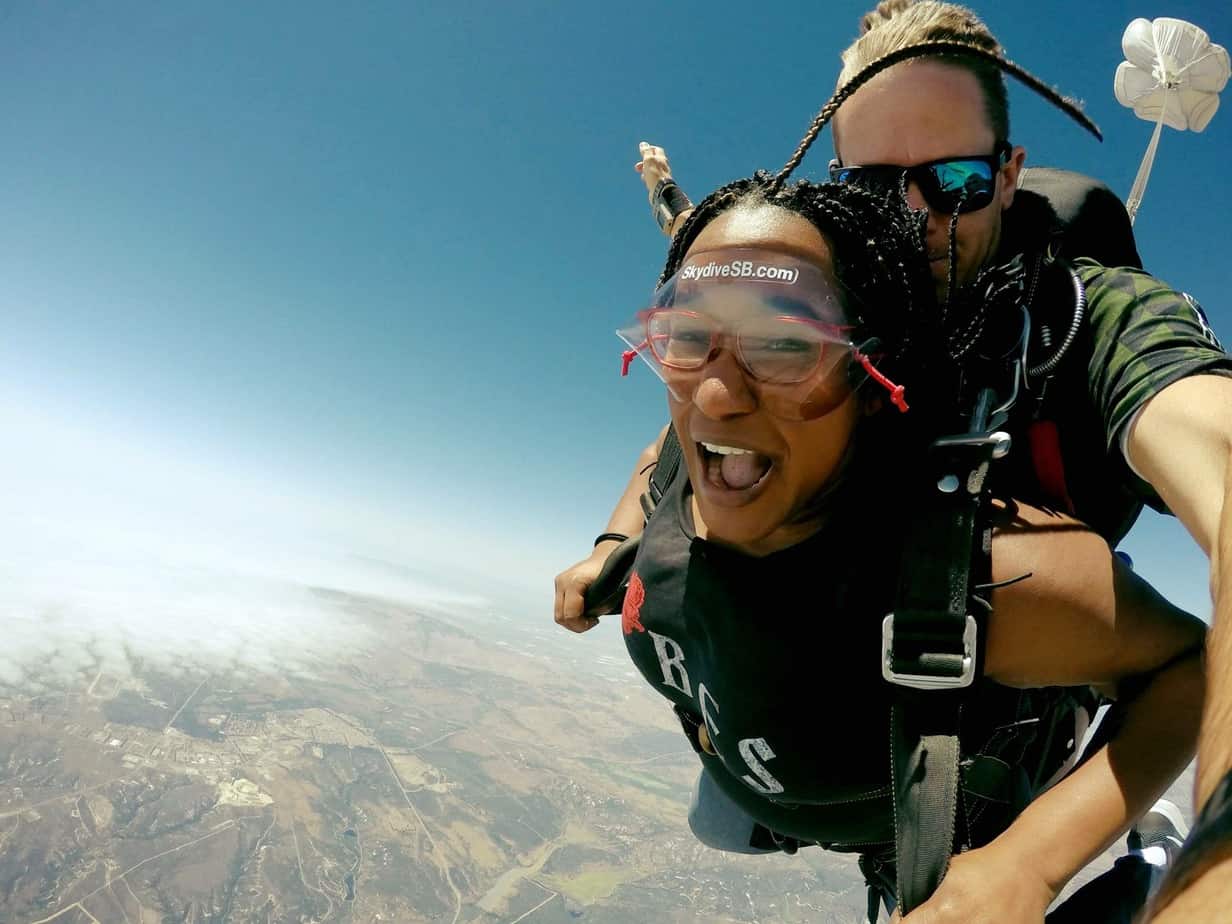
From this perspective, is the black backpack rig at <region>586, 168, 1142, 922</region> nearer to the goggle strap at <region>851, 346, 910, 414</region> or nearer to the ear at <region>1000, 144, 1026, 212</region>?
the goggle strap at <region>851, 346, 910, 414</region>

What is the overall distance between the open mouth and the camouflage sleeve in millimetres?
634

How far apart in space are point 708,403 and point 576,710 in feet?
429

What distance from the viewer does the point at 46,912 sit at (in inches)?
1880

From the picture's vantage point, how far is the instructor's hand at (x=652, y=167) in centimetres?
277

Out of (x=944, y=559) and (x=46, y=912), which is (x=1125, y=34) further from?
(x=46, y=912)

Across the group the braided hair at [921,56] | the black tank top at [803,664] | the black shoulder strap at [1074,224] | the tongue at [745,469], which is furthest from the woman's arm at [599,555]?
the black shoulder strap at [1074,224]

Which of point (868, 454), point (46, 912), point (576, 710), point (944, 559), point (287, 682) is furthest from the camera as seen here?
point (576, 710)

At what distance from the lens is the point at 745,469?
1.28 meters

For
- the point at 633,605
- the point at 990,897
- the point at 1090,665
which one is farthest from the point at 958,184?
the point at 990,897

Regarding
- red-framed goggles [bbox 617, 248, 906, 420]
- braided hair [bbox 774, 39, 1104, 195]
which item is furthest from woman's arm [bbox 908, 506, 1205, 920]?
braided hair [bbox 774, 39, 1104, 195]

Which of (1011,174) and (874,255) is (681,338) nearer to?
(874,255)

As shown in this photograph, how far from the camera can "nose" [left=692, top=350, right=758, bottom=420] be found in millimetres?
1227

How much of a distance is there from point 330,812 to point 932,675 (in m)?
84.0

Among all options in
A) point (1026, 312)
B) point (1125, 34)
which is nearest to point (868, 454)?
point (1026, 312)
